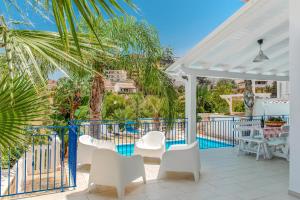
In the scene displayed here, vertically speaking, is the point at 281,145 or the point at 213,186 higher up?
the point at 281,145

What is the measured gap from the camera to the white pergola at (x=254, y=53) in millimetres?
4195

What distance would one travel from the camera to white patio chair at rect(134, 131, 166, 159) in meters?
6.59

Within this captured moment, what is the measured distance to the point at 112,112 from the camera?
1514 centimetres

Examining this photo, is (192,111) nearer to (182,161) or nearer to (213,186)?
(182,161)

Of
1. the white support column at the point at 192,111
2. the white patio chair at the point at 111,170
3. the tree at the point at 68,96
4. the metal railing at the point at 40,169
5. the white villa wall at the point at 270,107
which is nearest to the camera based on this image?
the white patio chair at the point at 111,170

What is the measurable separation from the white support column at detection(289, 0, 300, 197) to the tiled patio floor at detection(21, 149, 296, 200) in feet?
1.14

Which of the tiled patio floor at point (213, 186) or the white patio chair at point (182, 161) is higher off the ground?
the white patio chair at point (182, 161)

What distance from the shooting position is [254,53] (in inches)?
296

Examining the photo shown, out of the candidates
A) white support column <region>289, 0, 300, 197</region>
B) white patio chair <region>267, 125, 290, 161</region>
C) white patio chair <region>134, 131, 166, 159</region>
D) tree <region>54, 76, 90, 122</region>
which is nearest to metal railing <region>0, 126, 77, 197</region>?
white patio chair <region>134, 131, 166, 159</region>

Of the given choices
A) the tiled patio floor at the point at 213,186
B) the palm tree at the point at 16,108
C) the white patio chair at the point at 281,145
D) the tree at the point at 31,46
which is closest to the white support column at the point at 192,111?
the tiled patio floor at the point at 213,186

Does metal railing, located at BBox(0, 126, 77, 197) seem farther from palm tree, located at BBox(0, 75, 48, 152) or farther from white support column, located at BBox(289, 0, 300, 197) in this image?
white support column, located at BBox(289, 0, 300, 197)

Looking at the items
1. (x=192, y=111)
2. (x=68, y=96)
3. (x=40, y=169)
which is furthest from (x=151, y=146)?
(x=68, y=96)

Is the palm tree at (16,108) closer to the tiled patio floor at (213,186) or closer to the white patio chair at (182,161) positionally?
the tiled patio floor at (213,186)

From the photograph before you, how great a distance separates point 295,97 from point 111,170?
11.0 ft
